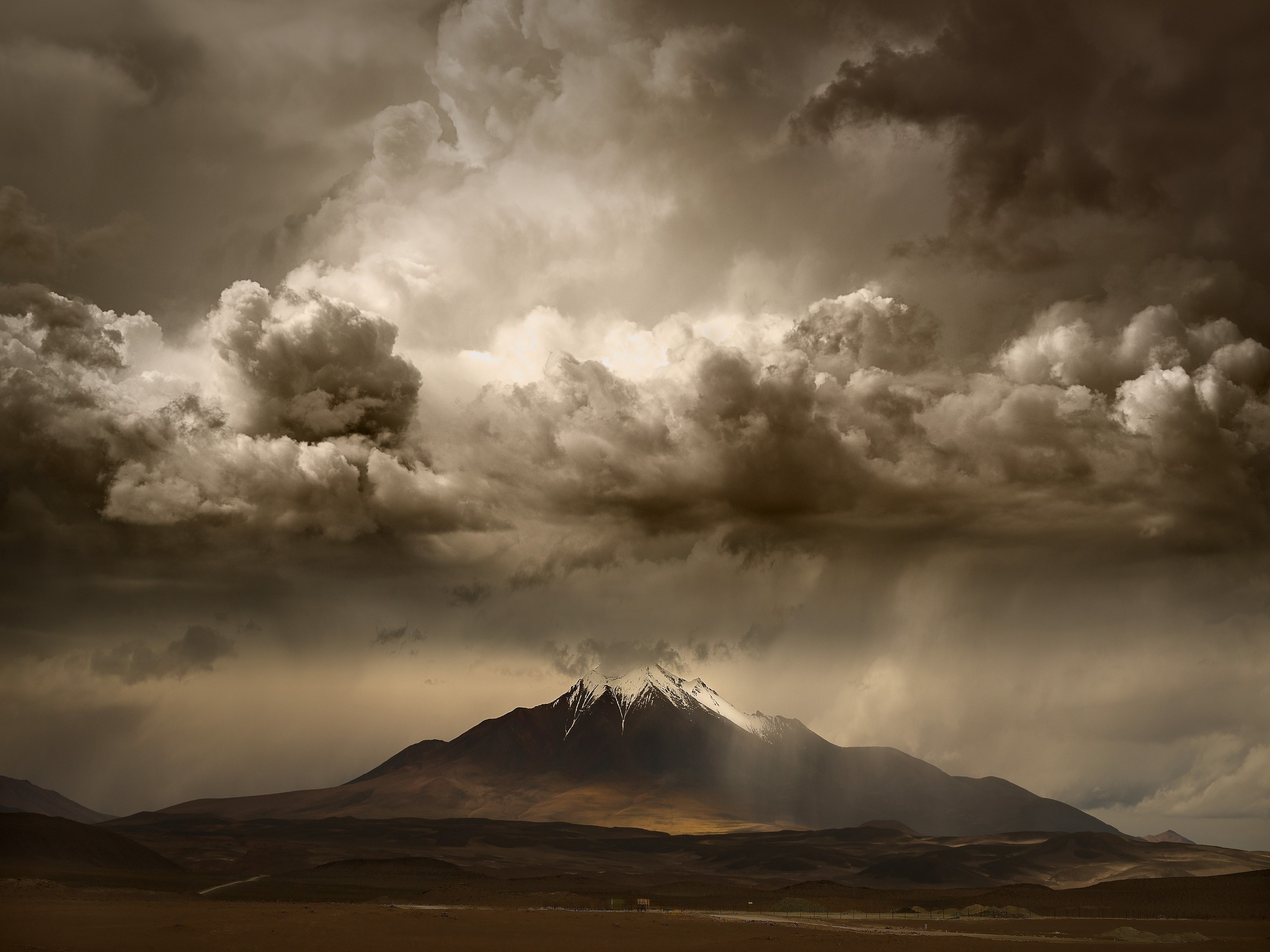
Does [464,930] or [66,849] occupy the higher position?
[66,849]

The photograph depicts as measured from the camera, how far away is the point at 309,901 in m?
135

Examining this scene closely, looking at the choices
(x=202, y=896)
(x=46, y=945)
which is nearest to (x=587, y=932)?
(x=46, y=945)

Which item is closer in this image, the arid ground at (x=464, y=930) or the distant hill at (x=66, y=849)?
the arid ground at (x=464, y=930)

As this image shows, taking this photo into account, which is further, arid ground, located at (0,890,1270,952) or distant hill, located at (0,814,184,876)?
distant hill, located at (0,814,184,876)

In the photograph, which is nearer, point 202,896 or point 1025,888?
point 202,896

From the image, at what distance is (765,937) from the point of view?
87625 millimetres

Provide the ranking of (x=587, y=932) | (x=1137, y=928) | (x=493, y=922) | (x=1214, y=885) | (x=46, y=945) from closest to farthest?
(x=46, y=945) < (x=587, y=932) < (x=493, y=922) < (x=1137, y=928) < (x=1214, y=885)

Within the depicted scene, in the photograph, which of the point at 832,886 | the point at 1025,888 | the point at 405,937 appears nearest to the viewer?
the point at 405,937

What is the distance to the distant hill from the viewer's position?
166750 mm

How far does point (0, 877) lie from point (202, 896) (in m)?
22.6

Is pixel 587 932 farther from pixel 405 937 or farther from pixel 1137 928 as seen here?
pixel 1137 928

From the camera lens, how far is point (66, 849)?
178000 millimetres

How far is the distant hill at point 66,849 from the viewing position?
6565 inches

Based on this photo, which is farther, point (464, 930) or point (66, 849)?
point (66, 849)
